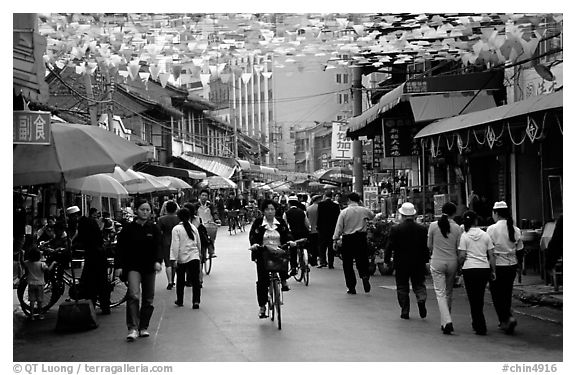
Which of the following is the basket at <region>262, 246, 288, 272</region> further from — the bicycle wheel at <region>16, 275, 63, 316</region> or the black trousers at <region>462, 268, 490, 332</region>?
the bicycle wheel at <region>16, 275, 63, 316</region>

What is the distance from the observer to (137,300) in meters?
9.62

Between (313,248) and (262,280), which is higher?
(262,280)

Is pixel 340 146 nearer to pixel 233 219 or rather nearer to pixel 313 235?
pixel 233 219

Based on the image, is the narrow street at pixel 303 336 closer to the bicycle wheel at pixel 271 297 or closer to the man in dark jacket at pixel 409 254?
the bicycle wheel at pixel 271 297

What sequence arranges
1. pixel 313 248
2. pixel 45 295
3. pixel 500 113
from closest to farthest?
pixel 45 295
pixel 500 113
pixel 313 248

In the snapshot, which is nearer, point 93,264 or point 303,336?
point 303,336

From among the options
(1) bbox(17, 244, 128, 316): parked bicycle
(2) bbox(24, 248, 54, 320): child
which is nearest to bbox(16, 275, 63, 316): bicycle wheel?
(1) bbox(17, 244, 128, 316): parked bicycle

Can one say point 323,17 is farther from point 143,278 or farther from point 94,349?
point 94,349

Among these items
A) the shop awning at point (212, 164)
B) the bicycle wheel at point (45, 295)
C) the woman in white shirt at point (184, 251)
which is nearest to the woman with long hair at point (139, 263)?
the bicycle wheel at point (45, 295)

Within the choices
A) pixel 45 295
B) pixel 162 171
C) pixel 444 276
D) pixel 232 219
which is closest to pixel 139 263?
pixel 45 295

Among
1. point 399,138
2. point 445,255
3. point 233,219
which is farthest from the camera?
point 233,219

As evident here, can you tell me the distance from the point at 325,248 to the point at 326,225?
0.67m

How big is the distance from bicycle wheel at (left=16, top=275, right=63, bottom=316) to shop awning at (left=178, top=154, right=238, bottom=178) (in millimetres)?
34545

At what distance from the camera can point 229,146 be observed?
66688 millimetres
